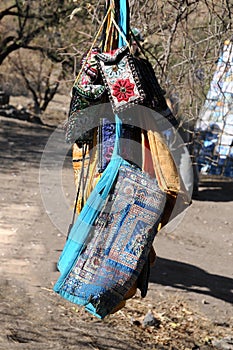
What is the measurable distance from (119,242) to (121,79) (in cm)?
68

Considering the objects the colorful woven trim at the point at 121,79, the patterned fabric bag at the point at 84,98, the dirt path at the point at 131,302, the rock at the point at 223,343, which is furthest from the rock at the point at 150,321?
the colorful woven trim at the point at 121,79

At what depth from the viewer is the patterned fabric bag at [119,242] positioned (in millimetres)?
2840

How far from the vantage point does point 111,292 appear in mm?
2855

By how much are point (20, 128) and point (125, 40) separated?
9.98m

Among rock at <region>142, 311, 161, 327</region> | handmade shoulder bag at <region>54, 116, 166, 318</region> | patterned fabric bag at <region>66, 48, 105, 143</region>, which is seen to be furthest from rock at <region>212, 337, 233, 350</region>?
patterned fabric bag at <region>66, 48, 105, 143</region>

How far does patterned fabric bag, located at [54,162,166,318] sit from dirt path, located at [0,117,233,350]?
5.71 feet

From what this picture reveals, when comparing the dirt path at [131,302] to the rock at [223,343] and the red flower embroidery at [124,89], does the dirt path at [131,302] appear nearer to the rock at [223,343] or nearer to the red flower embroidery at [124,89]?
the rock at [223,343]

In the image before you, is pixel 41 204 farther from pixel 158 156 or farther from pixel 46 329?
pixel 158 156

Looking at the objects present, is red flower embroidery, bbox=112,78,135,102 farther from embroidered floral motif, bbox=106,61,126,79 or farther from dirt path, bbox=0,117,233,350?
dirt path, bbox=0,117,233,350

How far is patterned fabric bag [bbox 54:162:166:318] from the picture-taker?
284cm

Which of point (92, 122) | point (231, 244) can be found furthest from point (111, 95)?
point (231, 244)

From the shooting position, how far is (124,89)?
9.18 feet

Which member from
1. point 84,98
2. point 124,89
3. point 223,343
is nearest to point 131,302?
point 223,343

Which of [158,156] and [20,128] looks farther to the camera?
[20,128]
